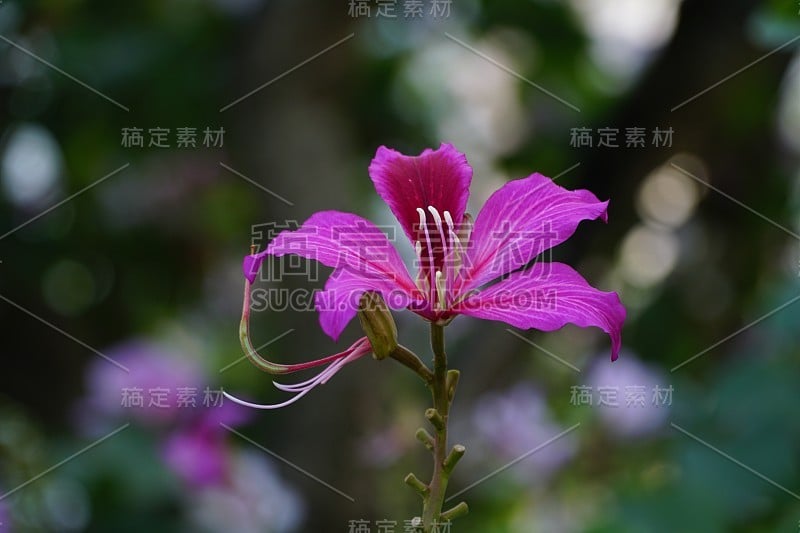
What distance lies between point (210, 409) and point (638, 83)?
1.01m

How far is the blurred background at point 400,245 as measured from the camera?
4.72ft

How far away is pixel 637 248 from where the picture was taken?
2035 millimetres

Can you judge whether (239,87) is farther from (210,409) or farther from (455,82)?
(210,409)

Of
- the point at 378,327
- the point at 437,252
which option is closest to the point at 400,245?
the point at 437,252

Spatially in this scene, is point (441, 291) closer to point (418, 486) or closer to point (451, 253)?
point (451, 253)

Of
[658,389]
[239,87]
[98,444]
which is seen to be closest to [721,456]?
[658,389]

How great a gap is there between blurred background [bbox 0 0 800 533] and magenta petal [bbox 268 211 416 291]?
82 centimetres

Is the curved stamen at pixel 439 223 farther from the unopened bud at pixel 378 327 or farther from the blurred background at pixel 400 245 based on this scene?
the blurred background at pixel 400 245

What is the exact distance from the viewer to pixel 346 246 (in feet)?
1.62

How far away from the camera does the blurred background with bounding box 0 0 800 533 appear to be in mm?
1439

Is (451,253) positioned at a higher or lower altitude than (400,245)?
higher

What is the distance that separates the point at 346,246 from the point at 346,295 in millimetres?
29

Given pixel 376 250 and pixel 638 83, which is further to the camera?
pixel 638 83

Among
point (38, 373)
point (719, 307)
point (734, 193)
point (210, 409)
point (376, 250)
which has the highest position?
point (376, 250)
